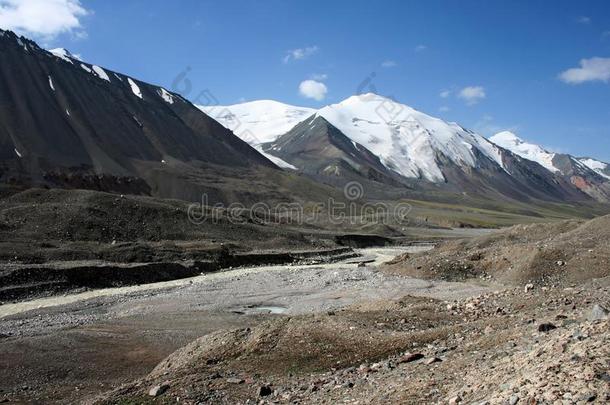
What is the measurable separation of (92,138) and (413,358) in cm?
12696

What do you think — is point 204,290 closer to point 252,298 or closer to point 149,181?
point 252,298

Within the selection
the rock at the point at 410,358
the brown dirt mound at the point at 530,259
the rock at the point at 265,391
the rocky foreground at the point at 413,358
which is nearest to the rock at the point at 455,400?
the rocky foreground at the point at 413,358

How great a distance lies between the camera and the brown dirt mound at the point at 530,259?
3641 centimetres

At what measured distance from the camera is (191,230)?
70.7m

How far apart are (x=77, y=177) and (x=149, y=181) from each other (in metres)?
20.4

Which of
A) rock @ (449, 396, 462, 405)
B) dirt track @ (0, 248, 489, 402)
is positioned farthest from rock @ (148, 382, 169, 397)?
rock @ (449, 396, 462, 405)

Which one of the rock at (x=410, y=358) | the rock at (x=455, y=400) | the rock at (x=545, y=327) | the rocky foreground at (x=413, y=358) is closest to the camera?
the rocky foreground at (x=413, y=358)

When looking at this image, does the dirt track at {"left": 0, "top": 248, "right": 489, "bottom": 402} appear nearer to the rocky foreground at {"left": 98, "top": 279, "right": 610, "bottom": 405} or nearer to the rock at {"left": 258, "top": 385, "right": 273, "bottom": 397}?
the rocky foreground at {"left": 98, "top": 279, "right": 610, "bottom": 405}

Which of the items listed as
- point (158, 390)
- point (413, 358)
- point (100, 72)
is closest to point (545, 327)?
point (413, 358)

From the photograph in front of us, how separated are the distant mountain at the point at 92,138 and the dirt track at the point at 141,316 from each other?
6231 centimetres

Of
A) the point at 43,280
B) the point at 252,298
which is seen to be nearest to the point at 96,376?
the point at 252,298

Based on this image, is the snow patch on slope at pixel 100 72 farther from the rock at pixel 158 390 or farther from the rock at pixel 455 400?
the rock at pixel 455 400

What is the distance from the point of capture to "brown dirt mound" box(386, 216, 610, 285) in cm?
3641

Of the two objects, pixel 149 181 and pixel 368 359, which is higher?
pixel 149 181
